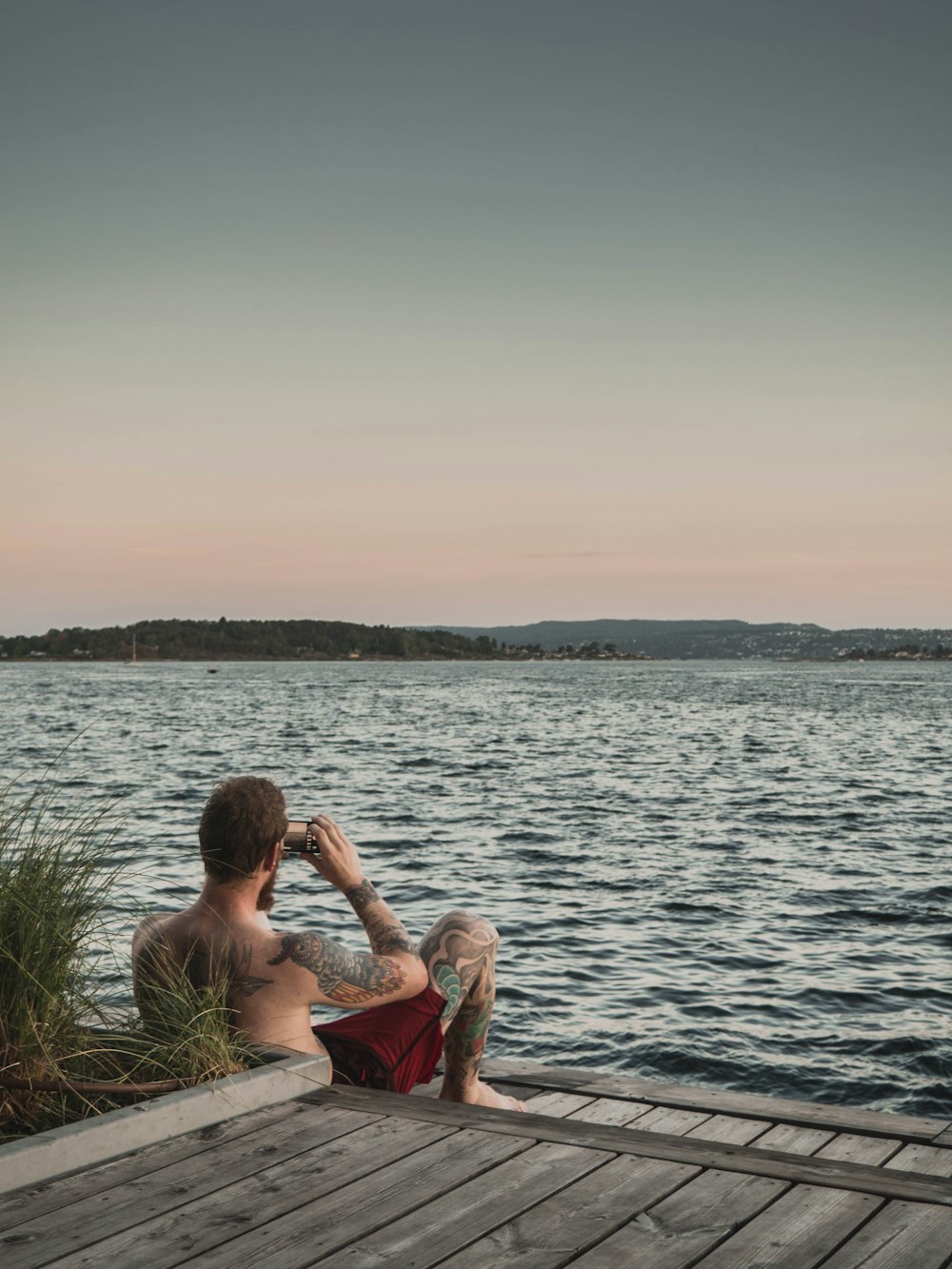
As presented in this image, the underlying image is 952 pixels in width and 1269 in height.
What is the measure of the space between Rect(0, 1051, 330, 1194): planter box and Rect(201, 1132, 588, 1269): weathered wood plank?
0.65 metres

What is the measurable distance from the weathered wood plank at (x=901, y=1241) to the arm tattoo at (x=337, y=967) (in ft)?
5.70

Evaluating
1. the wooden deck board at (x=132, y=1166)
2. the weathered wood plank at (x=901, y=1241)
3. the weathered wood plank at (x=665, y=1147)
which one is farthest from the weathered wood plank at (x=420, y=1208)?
the weathered wood plank at (x=901, y=1241)

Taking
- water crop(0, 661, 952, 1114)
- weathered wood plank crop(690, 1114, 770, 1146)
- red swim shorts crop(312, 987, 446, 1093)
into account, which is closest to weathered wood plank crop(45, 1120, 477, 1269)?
red swim shorts crop(312, 987, 446, 1093)

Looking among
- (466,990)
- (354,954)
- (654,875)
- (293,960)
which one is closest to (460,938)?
(466,990)

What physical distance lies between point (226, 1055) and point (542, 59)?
19362mm

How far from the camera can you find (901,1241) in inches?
109

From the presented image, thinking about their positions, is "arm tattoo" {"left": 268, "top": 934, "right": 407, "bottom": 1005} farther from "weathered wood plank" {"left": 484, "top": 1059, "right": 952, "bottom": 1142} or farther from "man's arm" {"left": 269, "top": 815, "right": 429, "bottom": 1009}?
"weathered wood plank" {"left": 484, "top": 1059, "right": 952, "bottom": 1142}

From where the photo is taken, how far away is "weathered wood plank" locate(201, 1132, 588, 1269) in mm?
2709

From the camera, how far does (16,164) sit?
19.0 m

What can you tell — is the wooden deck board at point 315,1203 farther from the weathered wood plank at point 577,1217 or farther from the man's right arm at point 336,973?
the man's right arm at point 336,973

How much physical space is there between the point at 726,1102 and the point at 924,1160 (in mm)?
1097

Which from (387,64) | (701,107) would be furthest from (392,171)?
(701,107)

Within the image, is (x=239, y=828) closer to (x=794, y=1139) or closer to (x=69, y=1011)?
(x=69, y=1011)

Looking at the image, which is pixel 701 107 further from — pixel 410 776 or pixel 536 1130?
pixel 536 1130
